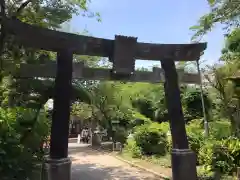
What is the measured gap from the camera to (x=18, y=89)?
388 inches

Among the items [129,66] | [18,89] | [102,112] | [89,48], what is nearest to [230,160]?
[129,66]

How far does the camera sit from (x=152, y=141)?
13.2 meters

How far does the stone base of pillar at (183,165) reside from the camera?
6.20 m

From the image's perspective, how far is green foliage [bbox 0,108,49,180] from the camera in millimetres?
6027

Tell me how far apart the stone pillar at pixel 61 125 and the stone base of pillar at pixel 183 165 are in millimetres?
2501

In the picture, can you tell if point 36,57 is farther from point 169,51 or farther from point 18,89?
point 169,51

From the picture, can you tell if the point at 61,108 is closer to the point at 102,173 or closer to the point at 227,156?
the point at 102,173

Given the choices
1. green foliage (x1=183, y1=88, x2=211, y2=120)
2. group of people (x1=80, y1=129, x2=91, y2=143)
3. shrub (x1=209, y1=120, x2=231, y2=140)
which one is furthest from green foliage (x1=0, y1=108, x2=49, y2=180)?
group of people (x1=80, y1=129, x2=91, y2=143)

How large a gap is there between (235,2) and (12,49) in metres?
7.71

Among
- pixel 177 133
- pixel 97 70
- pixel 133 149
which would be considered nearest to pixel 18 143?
pixel 97 70

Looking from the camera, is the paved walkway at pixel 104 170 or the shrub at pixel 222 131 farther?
the shrub at pixel 222 131

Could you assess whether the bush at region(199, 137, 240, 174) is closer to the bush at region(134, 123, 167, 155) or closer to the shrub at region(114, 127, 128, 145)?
the bush at region(134, 123, 167, 155)

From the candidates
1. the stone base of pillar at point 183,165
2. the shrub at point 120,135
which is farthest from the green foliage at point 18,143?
the shrub at point 120,135

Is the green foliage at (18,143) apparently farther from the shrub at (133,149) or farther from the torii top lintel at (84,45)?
the shrub at (133,149)
